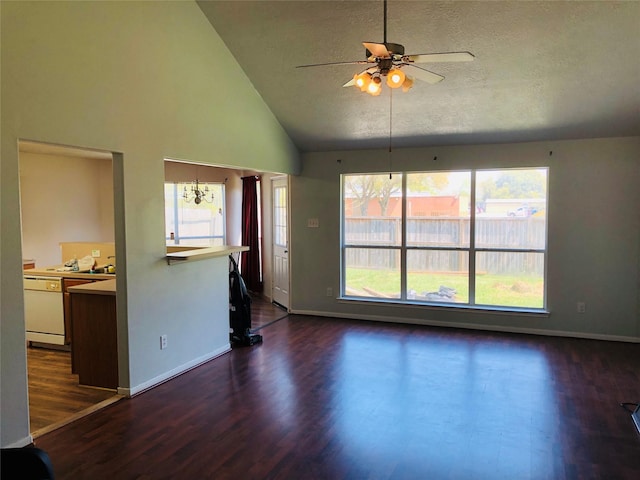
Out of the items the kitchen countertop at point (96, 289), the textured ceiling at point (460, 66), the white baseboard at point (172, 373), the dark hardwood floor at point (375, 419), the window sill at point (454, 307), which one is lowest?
the dark hardwood floor at point (375, 419)

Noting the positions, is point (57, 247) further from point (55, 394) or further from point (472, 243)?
point (472, 243)

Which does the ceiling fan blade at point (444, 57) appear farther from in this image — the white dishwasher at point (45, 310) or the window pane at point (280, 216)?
the window pane at point (280, 216)

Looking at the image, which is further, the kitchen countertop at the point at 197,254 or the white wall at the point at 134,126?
the kitchen countertop at the point at 197,254

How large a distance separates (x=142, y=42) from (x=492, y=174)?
436 cm

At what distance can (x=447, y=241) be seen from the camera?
6406mm

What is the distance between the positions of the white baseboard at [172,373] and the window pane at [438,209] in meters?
2.96

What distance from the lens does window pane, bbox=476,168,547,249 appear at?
5.97 m

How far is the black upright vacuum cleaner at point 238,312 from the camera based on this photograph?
5.56 meters

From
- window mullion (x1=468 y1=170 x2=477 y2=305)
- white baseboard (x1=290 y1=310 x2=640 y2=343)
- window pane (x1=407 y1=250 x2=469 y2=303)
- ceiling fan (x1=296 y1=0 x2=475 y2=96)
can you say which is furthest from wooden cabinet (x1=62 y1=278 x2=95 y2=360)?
window mullion (x1=468 y1=170 x2=477 y2=305)

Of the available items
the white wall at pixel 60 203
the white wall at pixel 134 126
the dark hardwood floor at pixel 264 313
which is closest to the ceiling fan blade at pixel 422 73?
the white wall at pixel 134 126

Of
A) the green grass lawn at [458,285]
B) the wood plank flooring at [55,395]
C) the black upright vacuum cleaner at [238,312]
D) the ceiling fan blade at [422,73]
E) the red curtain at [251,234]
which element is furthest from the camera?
the red curtain at [251,234]

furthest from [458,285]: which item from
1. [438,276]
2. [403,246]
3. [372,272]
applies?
[372,272]

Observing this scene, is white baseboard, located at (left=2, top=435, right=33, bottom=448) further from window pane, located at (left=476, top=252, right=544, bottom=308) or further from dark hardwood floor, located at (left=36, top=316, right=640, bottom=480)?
window pane, located at (left=476, top=252, right=544, bottom=308)

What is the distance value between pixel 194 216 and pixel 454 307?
504 cm
